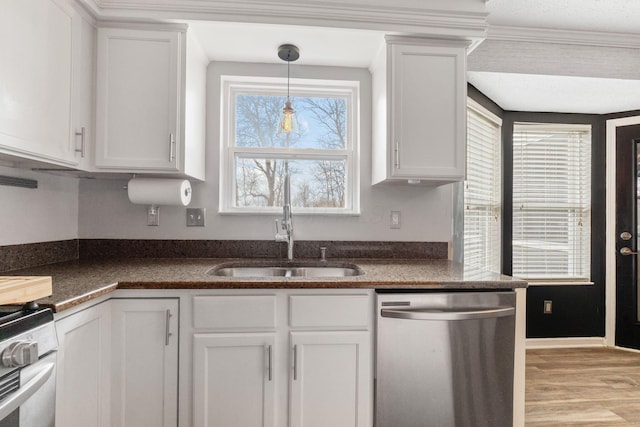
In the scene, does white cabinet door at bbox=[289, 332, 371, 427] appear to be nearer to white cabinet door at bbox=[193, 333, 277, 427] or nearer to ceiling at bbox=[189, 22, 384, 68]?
white cabinet door at bbox=[193, 333, 277, 427]

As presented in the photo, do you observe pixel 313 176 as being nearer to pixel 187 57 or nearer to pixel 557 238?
pixel 187 57

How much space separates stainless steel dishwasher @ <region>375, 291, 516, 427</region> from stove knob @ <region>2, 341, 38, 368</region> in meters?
1.23

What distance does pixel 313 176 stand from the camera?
2.41 meters

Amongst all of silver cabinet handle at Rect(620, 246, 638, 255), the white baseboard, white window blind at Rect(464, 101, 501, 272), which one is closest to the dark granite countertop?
white window blind at Rect(464, 101, 501, 272)

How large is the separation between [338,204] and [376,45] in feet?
3.31

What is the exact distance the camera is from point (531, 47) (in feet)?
8.01

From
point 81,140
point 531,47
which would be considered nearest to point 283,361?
point 81,140

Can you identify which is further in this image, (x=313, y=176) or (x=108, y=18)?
(x=313, y=176)

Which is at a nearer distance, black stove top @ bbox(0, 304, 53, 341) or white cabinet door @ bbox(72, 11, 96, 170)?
black stove top @ bbox(0, 304, 53, 341)

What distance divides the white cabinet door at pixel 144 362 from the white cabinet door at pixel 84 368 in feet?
0.13

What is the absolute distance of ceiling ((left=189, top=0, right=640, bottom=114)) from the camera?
1995 mm

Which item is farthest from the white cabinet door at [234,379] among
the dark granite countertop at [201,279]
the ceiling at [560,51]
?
the ceiling at [560,51]

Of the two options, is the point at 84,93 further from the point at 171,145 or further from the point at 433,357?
the point at 433,357

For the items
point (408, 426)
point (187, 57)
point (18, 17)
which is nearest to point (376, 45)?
point (187, 57)
